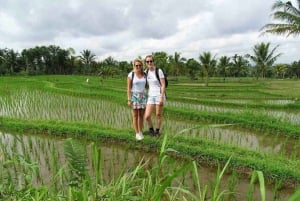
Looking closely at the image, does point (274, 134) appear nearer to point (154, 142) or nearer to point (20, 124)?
point (154, 142)

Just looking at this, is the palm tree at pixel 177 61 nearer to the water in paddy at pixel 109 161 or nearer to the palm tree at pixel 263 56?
the palm tree at pixel 263 56

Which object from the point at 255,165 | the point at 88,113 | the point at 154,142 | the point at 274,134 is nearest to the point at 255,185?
the point at 255,165

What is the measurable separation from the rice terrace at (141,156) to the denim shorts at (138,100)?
705 mm

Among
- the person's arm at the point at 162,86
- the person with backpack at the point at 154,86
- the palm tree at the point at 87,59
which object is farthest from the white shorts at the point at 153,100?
the palm tree at the point at 87,59

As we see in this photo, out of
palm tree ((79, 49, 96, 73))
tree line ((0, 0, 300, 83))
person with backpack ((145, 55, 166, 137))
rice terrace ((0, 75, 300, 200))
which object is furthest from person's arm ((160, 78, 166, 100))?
palm tree ((79, 49, 96, 73))

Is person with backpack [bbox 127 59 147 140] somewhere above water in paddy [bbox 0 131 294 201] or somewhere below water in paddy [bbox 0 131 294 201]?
above

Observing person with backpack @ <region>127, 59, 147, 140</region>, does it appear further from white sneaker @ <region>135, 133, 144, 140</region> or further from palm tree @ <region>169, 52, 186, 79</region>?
palm tree @ <region>169, 52, 186, 79</region>

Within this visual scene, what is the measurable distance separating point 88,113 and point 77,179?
810 cm

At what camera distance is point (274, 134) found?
297 inches

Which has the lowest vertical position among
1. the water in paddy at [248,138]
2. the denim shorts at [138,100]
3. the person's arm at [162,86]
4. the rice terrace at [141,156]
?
the water in paddy at [248,138]

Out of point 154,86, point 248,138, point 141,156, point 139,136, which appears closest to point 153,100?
point 154,86

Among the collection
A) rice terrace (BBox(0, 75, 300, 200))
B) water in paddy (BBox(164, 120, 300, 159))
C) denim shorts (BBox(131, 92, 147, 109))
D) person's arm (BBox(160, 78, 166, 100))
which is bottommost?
water in paddy (BBox(164, 120, 300, 159))

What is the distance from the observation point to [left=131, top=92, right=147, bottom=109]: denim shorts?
5.52 meters

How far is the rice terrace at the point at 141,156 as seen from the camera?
5.92 ft
